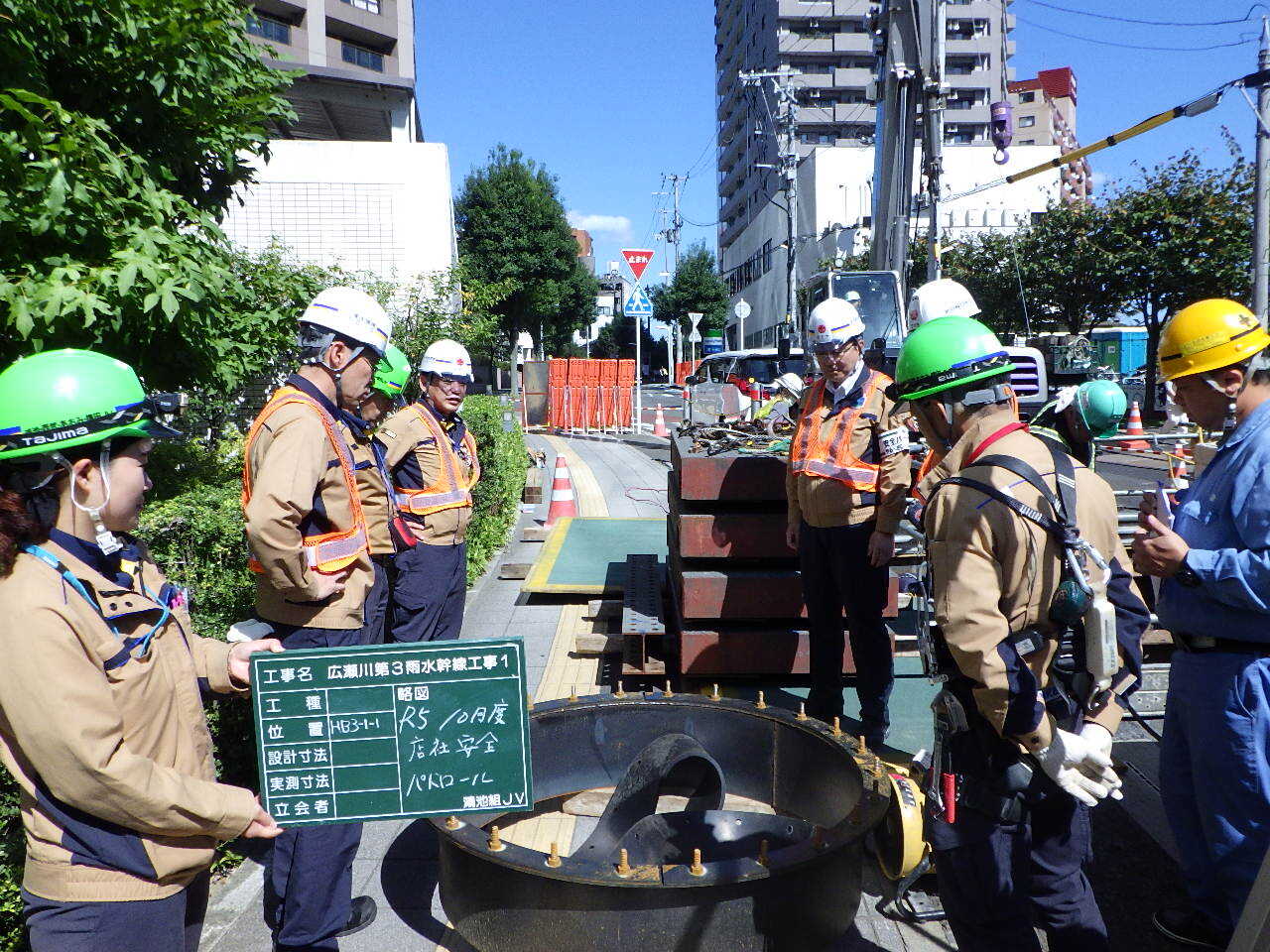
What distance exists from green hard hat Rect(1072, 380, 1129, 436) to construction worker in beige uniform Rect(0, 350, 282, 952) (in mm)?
3473

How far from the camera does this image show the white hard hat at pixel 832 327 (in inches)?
168

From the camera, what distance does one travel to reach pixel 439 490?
→ 4.53 metres

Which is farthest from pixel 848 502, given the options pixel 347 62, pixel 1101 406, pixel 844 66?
pixel 844 66

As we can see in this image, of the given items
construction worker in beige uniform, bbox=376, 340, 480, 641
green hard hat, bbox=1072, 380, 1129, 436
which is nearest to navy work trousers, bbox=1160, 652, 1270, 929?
green hard hat, bbox=1072, 380, 1129, 436

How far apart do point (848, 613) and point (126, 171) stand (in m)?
4.21

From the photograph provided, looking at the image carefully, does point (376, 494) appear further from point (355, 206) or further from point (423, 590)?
point (355, 206)

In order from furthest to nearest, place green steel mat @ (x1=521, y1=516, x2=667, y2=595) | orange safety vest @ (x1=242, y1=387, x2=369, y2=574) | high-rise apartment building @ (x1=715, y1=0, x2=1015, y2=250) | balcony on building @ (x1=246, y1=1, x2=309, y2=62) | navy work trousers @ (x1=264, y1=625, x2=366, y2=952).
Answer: high-rise apartment building @ (x1=715, y1=0, x2=1015, y2=250)
balcony on building @ (x1=246, y1=1, x2=309, y2=62)
green steel mat @ (x1=521, y1=516, x2=667, y2=595)
orange safety vest @ (x1=242, y1=387, x2=369, y2=574)
navy work trousers @ (x1=264, y1=625, x2=366, y2=952)

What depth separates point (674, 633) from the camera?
203 inches

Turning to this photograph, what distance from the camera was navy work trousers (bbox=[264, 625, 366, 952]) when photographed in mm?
2631

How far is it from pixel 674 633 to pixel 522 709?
318 centimetres

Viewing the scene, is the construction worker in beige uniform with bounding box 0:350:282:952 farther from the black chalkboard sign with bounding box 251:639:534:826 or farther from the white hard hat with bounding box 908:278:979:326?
the white hard hat with bounding box 908:278:979:326

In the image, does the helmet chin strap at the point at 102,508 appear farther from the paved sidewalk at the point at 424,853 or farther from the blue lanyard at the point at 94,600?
the paved sidewalk at the point at 424,853

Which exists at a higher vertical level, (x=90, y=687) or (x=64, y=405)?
(x=64, y=405)

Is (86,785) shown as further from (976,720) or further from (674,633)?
(674,633)
